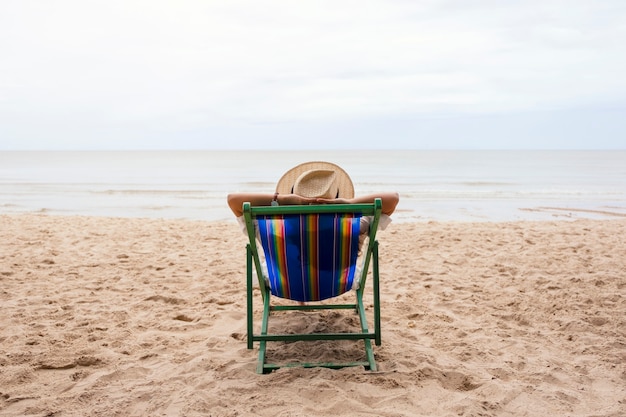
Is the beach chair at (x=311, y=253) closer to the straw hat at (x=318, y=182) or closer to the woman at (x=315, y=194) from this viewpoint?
the woman at (x=315, y=194)

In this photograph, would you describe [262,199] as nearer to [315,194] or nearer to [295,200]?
[295,200]

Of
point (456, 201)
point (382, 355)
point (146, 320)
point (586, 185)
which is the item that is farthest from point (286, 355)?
point (586, 185)

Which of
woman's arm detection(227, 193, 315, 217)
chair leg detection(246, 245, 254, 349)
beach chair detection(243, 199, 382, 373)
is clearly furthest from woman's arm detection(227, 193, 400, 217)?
chair leg detection(246, 245, 254, 349)

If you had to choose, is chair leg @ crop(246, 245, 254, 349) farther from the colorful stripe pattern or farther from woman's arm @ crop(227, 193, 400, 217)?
woman's arm @ crop(227, 193, 400, 217)

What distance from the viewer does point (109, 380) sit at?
2848 millimetres

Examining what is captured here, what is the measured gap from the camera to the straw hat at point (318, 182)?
124 inches

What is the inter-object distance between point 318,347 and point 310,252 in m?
0.77

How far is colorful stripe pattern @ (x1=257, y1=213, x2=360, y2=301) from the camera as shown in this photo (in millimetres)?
2854

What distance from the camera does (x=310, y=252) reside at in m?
2.94

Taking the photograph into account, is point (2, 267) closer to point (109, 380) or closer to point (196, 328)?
point (196, 328)

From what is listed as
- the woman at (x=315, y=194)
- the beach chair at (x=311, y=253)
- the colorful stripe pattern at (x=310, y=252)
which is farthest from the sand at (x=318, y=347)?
the woman at (x=315, y=194)

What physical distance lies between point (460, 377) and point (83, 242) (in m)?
5.59

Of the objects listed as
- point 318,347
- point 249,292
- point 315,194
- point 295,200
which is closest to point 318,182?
point 315,194

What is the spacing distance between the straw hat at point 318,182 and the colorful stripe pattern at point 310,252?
0.31 m
